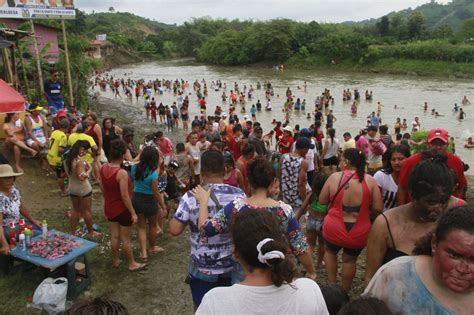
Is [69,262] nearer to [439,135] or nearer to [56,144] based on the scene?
[56,144]

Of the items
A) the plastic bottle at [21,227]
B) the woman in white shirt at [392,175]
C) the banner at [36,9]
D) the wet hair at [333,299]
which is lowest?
the plastic bottle at [21,227]

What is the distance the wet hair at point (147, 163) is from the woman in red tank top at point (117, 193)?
8.5 inches

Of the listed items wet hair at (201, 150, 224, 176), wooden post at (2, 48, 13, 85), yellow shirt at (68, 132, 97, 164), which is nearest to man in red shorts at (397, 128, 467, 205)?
wet hair at (201, 150, 224, 176)

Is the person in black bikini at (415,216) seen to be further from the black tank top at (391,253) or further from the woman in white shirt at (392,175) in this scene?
the woman in white shirt at (392,175)

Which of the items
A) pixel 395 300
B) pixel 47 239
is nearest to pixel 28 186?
pixel 47 239

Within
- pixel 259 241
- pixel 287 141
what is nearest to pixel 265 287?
pixel 259 241

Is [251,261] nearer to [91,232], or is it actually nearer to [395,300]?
[395,300]

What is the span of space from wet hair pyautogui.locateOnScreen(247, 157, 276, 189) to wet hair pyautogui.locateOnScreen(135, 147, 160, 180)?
6.37 feet

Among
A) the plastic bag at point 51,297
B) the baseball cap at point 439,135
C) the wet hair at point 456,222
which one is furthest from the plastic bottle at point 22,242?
the baseball cap at point 439,135

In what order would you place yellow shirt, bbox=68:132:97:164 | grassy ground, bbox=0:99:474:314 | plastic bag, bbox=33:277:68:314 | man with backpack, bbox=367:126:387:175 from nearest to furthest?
plastic bag, bbox=33:277:68:314
grassy ground, bbox=0:99:474:314
yellow shirt, bbox=68:132:97:164
man with backpack, bbox=367:126:387:175

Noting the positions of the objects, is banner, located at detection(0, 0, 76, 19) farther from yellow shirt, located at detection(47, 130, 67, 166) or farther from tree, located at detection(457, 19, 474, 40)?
tree, located at detection(457, 19, 474, 40)

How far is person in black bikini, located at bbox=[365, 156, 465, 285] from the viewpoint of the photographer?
87.9 inches

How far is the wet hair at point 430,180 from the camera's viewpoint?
223cm

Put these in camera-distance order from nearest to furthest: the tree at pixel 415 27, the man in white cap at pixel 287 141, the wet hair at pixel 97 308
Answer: the wet hair at pixel 97 308, the man in white cap at pixel 287 141, the tree at pixel 415 27
